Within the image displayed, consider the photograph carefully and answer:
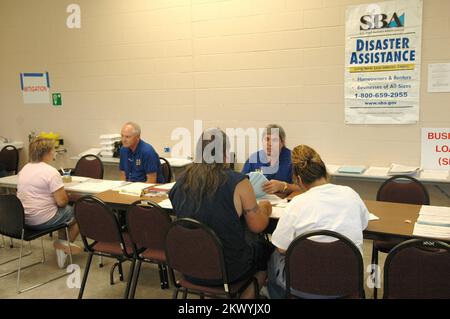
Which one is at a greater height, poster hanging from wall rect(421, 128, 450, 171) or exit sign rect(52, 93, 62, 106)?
exit sign rect(52, 93, 62, 106)

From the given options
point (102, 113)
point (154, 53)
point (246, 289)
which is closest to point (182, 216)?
point (246, 289)

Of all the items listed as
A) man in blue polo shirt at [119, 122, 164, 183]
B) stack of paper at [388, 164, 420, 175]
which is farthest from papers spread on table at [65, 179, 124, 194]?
stack of paper at [388, 164, 420, 175]

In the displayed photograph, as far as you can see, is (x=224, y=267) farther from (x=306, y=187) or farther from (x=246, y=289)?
(x=306, y=187)

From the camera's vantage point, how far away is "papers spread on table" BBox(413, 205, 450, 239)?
214cm

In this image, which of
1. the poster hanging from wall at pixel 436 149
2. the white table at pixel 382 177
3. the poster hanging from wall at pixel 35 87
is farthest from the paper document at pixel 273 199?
the poster hanging from wall at pixel 35 87

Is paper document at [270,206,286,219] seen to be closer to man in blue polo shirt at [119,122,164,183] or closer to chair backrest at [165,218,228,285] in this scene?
chair backrest at [165,218,228,285]

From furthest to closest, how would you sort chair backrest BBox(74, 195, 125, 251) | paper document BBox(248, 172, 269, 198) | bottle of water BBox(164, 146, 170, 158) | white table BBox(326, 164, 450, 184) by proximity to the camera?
bottle of water BBox(164, 146, 170, 158) → white table BBox(326, 164, 450, 184) → paper document BBox(248, 172, 269, 198) → chair backrest BBox(74, 195, 125, 251)

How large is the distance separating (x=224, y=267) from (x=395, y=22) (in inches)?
116

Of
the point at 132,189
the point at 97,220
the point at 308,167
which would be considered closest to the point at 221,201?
the point at 308,167

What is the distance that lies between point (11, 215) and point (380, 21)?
3585 millimetres

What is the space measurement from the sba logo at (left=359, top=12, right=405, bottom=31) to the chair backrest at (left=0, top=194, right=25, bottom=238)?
3.36 metres

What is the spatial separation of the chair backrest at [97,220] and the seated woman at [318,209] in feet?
3.54

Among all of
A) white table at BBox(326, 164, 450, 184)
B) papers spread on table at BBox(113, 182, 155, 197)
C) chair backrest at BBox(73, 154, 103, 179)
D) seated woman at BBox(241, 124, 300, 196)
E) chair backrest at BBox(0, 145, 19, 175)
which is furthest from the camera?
chair backrest at BBox(0, 145, 19, 175)
